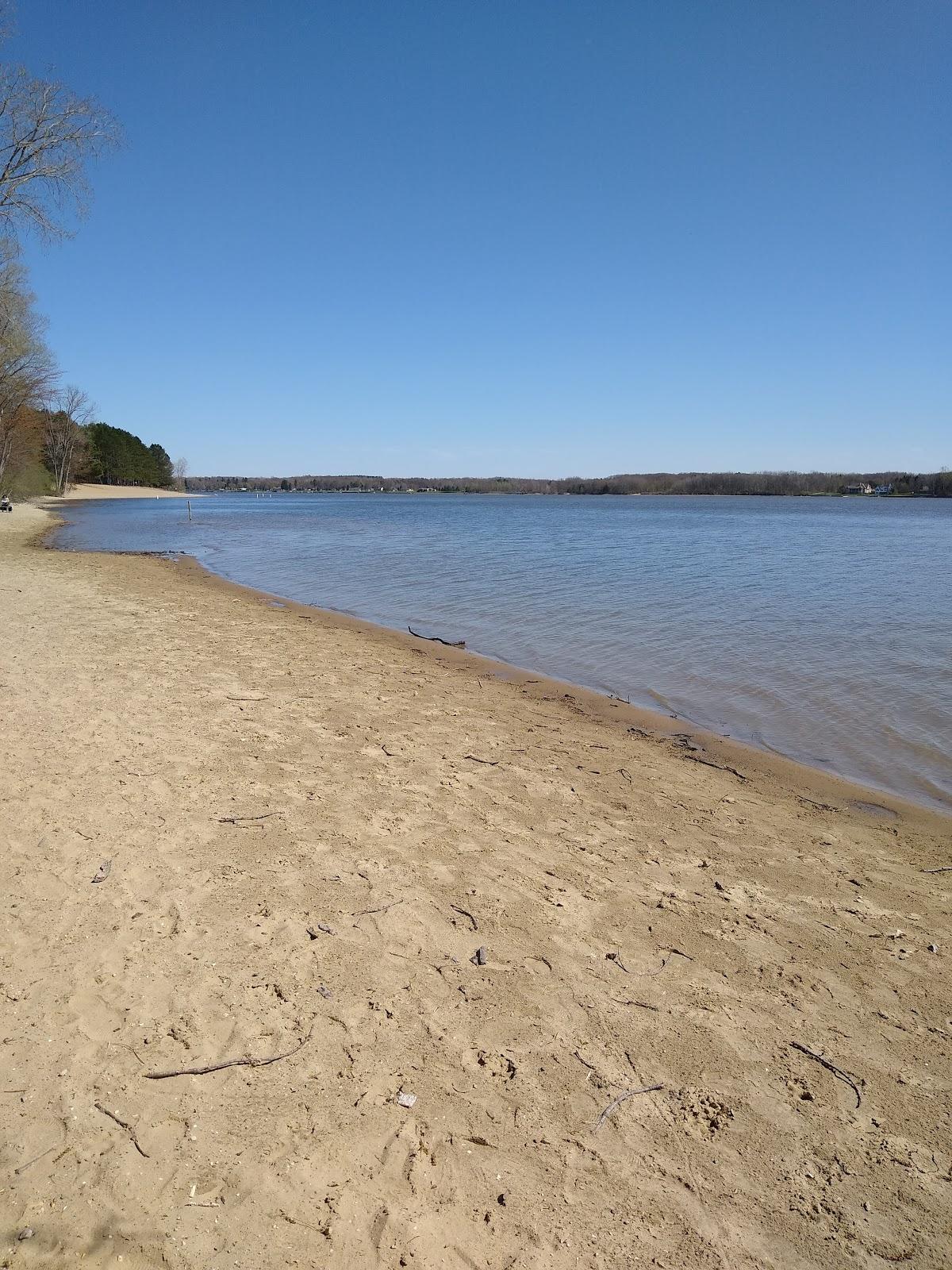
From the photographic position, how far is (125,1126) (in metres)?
2.36

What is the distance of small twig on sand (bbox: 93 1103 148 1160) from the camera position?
89.7 inches

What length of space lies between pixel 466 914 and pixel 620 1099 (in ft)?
4.17

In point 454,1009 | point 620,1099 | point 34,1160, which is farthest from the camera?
point 454,1009

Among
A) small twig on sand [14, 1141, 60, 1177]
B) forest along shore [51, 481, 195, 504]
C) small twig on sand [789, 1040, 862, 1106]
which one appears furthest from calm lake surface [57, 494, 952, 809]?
forest along shore [51, 481, 195, 504]

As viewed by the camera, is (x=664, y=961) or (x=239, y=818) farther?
(x=239, y=818)

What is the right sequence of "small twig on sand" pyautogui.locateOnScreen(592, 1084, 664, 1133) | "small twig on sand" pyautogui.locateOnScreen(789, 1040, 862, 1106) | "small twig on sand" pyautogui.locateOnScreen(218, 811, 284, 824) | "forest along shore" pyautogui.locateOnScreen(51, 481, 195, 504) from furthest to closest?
1. "forest along shore" pyautogui.locateOnScreen(51, 481, 195, 504)
2. "small twig on sand" pyautogui.locateOnScreen(218, 811, 284, 824)
3. "small twig on sand" pyautogui.locateOnScreen(789, 1040, 862, 1106)
4. "small twig on sand" pyautogui.locateOnScreen(592, 1084, 664, 1133)

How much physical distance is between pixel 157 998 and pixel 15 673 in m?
5.77

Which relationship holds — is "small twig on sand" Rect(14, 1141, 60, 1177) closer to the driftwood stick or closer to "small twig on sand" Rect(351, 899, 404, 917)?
"small twig on sand" Rect(351, 899, 404, 917)

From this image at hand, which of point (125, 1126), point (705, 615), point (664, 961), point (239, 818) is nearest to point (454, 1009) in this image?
point (664, 961)

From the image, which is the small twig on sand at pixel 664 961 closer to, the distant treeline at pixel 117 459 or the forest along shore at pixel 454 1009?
the forest along shore at pixel 454 1009

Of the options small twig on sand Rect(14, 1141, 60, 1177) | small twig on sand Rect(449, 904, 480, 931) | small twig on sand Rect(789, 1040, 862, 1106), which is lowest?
small twig on sand Rect(789, 1040, 862, 1106)

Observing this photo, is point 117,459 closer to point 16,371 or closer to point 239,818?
point 16,371

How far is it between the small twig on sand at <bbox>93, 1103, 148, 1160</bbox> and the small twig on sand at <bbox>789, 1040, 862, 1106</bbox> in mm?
2465

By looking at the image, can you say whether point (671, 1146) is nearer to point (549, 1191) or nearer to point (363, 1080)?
point (549, 1191)
